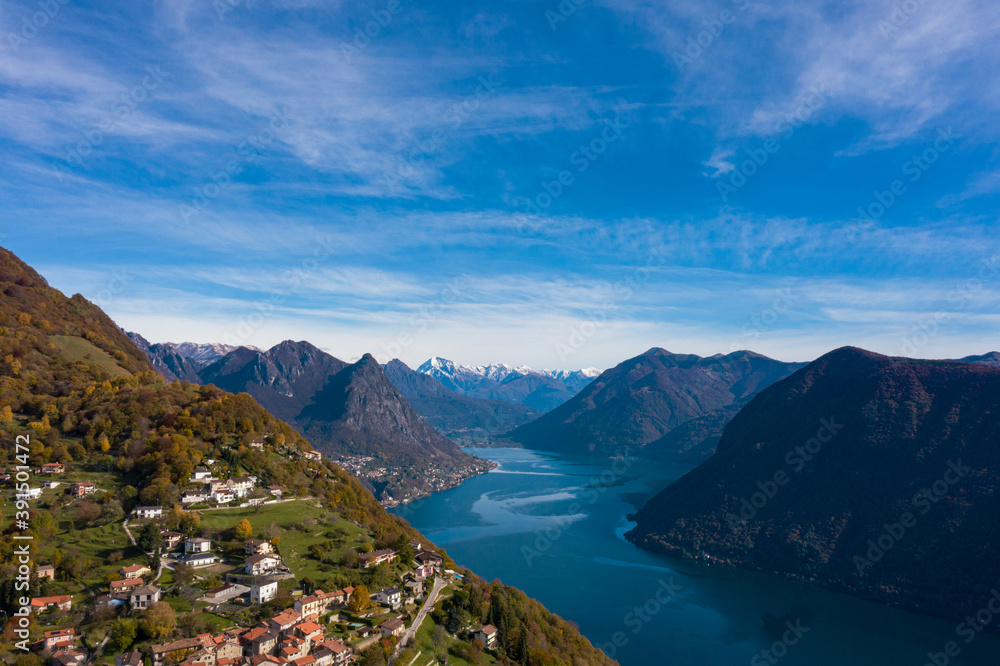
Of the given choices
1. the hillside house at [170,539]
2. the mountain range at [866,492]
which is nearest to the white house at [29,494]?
the hillside house at [170,539]

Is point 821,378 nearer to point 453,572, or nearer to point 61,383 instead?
point 453,572

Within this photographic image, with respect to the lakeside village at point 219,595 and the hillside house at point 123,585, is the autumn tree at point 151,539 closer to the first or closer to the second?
the lakeside village at point 219,595

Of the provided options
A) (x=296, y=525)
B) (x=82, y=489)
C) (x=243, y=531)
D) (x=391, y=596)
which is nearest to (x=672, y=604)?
(x=391, y=596)

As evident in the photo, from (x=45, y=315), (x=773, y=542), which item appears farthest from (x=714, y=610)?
(x=45, y=315)

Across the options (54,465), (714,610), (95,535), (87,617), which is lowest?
(714,610)

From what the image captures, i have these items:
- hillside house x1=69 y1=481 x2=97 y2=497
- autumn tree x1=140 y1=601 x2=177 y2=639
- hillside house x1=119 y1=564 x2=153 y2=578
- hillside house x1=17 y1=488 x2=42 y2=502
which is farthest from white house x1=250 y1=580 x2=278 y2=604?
hillside house x1=17 y1=488 x2=42 y2=502

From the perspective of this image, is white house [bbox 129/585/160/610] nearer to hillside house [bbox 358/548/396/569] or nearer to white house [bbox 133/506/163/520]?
white house [bbox 133/506/163/520]
